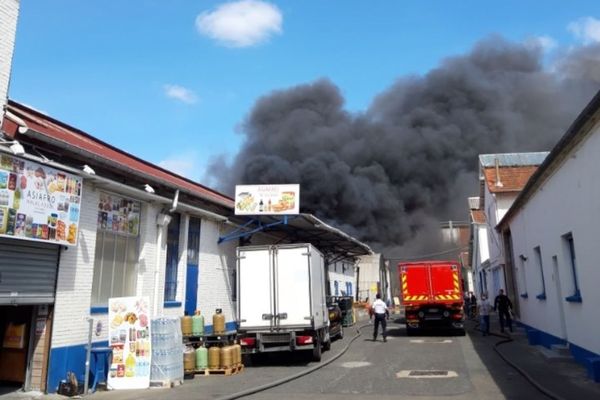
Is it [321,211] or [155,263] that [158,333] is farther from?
[321,211]

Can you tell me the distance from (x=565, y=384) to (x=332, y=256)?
16.2 metres

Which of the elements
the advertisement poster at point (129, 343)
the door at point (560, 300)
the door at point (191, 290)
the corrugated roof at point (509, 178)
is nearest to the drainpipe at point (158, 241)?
the door at point (191, 290)

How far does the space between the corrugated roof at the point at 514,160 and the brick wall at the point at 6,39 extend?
19.3m

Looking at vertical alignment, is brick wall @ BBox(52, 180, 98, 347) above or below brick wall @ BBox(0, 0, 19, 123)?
below

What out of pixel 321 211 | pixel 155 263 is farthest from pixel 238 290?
pixel 321 211

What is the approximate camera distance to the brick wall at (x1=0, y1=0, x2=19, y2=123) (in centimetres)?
722

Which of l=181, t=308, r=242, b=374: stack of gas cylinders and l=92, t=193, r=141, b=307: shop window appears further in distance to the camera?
l=181, t=308, r=242, b=374: stack of gas cylinders

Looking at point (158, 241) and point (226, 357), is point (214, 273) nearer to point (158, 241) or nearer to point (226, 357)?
point (158, 241)

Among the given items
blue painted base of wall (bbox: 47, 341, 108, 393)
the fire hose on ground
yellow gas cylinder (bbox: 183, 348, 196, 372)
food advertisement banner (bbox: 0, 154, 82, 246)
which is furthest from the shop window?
the fire hose on ground

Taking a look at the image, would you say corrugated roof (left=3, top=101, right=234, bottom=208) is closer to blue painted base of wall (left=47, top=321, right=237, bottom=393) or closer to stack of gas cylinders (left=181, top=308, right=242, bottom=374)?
stack of gas cylinders (left=181, top=308, right=242, bottom=374)

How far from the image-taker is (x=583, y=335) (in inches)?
345

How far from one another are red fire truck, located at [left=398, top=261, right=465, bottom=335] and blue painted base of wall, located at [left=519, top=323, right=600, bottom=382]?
2.25m

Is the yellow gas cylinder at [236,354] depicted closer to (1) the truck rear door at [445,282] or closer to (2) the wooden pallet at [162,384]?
(2) the wooden pallet at [162,384]

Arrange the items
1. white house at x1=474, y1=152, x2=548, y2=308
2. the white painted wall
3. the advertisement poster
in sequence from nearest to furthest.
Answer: the white painted wall
the advertisement poster
white house at x1=474, y1=152, x2=548, y2=308
